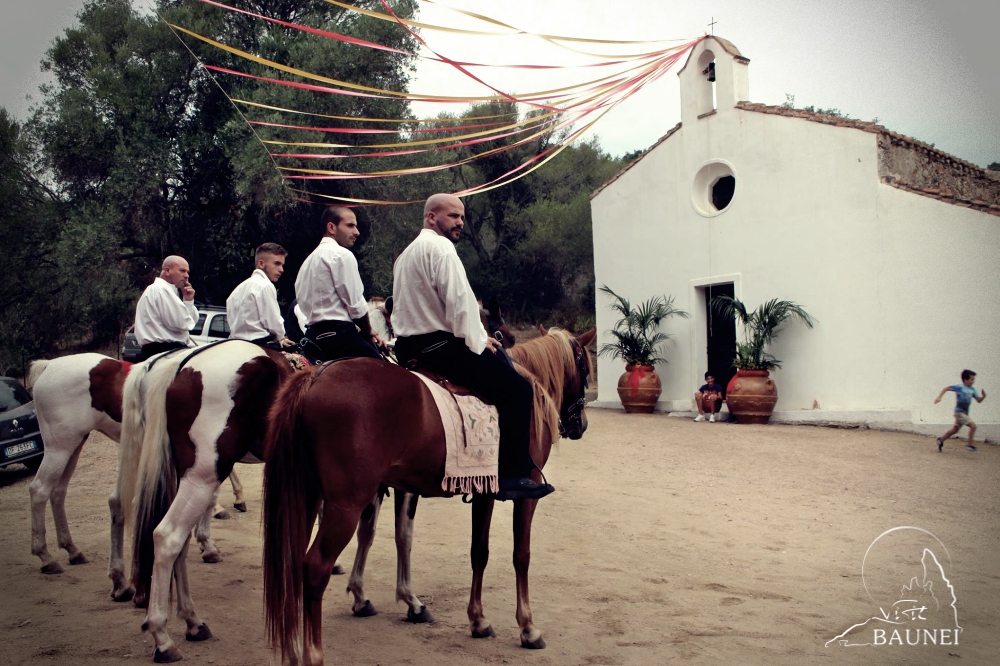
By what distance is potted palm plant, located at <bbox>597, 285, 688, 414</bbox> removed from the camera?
16062 mm

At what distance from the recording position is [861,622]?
492 cm

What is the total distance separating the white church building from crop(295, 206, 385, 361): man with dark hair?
11054 millimetres

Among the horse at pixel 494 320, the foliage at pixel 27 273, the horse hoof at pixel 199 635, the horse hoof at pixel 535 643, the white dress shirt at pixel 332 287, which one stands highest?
the foliage at pixel 27 273

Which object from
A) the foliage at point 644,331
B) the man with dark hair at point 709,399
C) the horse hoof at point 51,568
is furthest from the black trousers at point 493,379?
the foliage at point 644,331

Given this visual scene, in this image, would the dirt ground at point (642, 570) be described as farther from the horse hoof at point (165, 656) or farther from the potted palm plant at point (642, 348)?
the potted palm plant at point (642, 348)

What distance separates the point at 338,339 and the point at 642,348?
476 inches

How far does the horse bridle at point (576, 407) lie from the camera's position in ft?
17.5

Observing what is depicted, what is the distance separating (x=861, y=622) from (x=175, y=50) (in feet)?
56.7

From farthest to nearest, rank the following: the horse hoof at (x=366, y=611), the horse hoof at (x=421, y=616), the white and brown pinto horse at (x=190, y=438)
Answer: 1. the horse hoof at (x=366, y=611)
2. the horse hoof at (x=421, y=616)
3. the white and brown pinto horse at (x=190, y=438)

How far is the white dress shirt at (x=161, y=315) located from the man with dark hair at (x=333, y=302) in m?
1.57

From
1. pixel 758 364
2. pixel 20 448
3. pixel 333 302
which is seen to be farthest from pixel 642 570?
pixel 758 364

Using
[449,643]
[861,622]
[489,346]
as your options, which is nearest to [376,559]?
[449,643]

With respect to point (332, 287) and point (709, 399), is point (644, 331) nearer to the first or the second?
point (709, 399)

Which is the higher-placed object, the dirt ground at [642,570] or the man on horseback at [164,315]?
the man on horseback at [164,315]
